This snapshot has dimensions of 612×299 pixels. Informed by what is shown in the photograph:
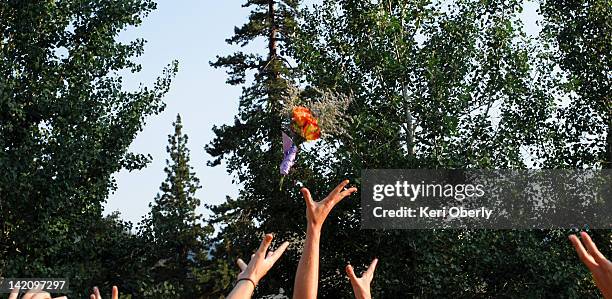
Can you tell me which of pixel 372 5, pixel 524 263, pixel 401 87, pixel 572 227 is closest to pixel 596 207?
pixel 572 227

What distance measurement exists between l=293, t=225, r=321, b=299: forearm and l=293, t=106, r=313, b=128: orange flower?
14.1 m

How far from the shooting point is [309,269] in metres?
3.63

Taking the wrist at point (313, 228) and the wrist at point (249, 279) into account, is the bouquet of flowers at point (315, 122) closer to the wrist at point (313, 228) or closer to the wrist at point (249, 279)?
the wrist at point (313, 228)

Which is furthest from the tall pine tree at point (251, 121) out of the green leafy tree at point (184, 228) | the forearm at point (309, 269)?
the forearm at point (309, 269)

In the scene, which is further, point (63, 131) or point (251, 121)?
point (251, 121)

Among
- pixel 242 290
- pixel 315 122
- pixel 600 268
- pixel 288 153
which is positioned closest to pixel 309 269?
pixel 242 290

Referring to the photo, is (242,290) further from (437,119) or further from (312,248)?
(437,119)

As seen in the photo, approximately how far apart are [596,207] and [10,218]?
39.5ft

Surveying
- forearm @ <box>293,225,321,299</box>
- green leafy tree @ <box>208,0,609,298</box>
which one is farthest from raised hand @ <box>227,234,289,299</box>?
green leafy tree @ <box>208,0,609,298</box>

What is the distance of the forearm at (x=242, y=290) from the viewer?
2990 millimetres

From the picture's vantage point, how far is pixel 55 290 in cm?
1694

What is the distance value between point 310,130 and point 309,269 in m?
14.5

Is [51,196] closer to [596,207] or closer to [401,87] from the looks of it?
[401,87]

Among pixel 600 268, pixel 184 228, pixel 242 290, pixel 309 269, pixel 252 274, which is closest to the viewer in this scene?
pixel 600 268
